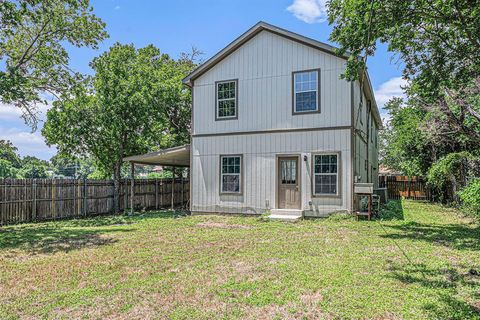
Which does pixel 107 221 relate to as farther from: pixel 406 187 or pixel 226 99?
pixel 406 187

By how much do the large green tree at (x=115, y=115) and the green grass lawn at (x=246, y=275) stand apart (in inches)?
309

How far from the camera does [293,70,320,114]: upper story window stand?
11.8 meters

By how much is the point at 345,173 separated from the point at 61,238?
28.1 ft

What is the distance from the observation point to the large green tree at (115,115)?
1572 centimetres

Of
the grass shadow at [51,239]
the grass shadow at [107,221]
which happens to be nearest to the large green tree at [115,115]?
the grass shadow at [107,221]

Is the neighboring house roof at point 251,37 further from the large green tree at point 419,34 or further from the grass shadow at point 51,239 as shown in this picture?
the grass shadow at point 51,239

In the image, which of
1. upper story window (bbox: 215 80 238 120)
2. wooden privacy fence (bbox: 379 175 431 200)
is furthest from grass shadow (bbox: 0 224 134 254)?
wooden privacy fence (bbox: 379 175 431 200)

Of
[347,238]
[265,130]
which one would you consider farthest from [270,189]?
[347,238]

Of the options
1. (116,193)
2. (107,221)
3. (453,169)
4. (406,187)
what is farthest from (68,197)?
(406,187)

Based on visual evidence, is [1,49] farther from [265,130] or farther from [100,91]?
[265,130]

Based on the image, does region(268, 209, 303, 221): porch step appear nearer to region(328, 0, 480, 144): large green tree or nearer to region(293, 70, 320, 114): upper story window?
region(293, 70, 320, 114): upper story window

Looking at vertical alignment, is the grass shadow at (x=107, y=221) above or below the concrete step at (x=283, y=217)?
below

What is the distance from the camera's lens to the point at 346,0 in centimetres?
772

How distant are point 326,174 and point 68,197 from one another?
34.3 feet
